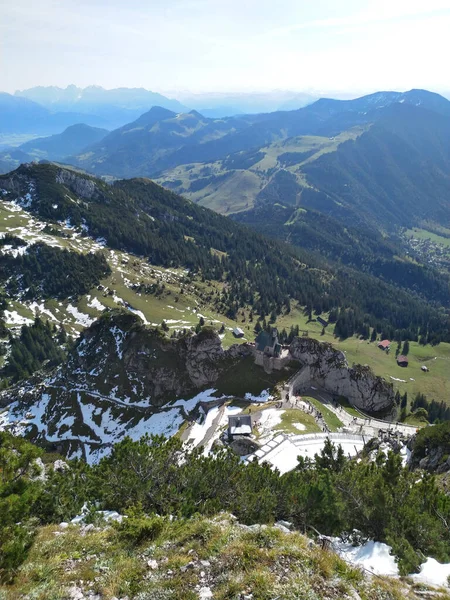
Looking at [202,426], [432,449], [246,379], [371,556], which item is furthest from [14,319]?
[371,556]

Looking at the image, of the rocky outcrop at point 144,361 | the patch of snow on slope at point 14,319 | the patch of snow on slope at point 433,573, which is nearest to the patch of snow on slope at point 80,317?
the patch of snow on slope at point 14,319

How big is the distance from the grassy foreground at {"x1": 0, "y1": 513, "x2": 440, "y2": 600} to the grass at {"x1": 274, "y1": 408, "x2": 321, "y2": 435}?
5290 centimetres

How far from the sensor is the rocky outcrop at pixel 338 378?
295 feet

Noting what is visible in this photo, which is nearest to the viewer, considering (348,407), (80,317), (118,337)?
(348,407)

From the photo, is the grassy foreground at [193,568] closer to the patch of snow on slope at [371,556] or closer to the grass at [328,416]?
the patch of snow on slope at [371,556]

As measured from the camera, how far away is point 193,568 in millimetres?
16703

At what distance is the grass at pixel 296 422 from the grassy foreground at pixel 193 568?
52.9 metres

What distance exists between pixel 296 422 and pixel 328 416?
41.7 ft

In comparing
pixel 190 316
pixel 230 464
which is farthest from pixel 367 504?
pixel 190 316

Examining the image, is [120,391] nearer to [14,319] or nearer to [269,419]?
[269,419]

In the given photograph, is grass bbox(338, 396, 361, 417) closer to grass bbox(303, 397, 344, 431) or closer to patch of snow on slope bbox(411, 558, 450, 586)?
grass bbox(303, 397, 344, 431)

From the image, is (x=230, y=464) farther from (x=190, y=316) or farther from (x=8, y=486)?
(x=190, y=316)

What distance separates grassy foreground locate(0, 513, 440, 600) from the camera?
15.3 meters

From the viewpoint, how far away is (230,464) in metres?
34.4
